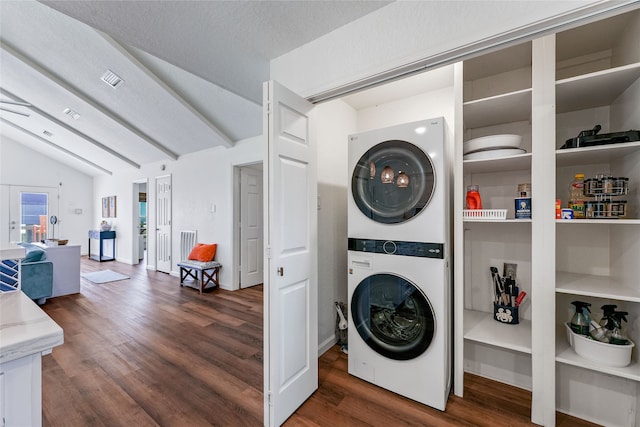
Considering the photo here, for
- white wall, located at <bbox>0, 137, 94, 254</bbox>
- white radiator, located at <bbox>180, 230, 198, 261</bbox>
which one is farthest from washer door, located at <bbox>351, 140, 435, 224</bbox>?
white wall, located at <bbox>0, 137, 94, 254</bbox>

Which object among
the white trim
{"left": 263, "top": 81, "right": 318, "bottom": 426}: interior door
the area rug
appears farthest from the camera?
the area rug

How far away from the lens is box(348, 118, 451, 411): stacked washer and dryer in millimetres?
1717

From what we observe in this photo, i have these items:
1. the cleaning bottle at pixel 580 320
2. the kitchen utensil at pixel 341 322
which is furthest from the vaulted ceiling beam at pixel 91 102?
the cleaning bottle at pixel 580 320

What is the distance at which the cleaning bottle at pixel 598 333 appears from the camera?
1.53 meters

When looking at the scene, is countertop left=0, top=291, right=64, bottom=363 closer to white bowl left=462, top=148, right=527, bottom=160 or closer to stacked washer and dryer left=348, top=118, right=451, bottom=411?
stacked washer and dryer left=348, top=118, right=451, bottom=411

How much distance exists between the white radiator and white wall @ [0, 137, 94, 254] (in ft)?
16.7

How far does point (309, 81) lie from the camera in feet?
5.73

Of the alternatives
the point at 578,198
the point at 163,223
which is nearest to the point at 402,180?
the point at 578,198

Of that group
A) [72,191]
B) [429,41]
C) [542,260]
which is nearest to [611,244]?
[542,260]

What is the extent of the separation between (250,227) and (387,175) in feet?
10.6

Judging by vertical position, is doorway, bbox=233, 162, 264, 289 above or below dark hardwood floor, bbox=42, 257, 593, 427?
above

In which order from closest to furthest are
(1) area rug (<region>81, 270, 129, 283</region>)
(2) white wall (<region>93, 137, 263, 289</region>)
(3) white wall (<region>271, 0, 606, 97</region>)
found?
1. (3) white wall (<region>271, 0, 606, 97</region>)
2. (2) white wall (<region>93, 137, 263, 289</region>)
3. (1) area rug (<region>81, 270, 129, 283</region>)

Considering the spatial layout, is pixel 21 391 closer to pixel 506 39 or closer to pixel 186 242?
pixel 506 39

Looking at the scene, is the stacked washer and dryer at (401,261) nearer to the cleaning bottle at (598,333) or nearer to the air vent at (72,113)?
the cleaning bottle at (598,333)
